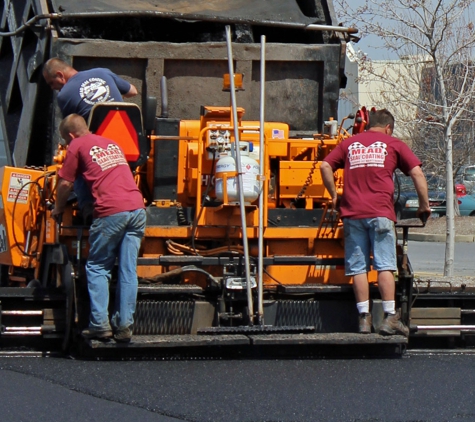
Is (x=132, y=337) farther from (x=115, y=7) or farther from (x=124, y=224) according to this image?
(x=115, y=7)

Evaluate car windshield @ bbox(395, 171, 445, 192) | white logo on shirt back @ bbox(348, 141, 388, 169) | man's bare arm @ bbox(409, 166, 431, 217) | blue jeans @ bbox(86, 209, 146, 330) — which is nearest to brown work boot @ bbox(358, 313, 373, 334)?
man's bare arm @ bbox(409, 166, 431, 217)

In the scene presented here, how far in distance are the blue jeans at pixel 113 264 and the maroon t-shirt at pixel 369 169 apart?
4.63ft

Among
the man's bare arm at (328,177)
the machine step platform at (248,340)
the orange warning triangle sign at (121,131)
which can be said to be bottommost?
the machine step platform at (248,340)

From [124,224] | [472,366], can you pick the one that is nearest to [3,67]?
[124,224]

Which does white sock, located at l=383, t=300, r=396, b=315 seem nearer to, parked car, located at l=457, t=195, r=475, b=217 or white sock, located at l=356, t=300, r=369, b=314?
white sock, located at l=356, t=300, r=369, b=314

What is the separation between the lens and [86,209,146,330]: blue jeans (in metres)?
6.32

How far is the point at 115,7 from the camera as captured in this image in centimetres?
774

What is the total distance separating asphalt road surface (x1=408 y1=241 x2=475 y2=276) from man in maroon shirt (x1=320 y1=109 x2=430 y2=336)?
6.17 meters

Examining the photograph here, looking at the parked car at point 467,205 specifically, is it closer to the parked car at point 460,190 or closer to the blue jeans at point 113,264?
the parked car at point 460,190

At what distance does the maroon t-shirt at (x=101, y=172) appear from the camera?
253 inches

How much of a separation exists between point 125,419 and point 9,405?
2.33 feet

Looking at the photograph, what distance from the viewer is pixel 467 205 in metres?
25.2

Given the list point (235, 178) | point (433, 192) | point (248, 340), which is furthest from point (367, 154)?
point (433, 192)

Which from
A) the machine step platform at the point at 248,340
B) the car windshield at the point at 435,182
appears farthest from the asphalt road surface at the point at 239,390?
the car windshield at the point at 435,182
